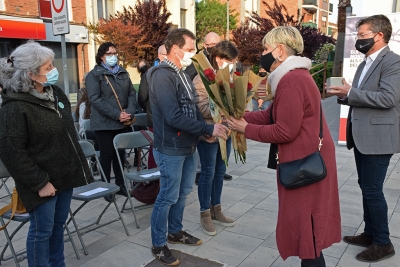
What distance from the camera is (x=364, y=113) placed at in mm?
2926

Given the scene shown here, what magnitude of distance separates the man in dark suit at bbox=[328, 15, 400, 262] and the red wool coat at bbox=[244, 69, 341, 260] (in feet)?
2.72

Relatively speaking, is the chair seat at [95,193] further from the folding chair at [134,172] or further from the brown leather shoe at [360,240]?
the brown leather shoe at [360,240]

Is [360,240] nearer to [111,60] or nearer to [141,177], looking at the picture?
[141,177]

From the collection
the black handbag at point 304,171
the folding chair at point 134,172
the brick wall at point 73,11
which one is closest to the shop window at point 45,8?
the folding chair at point 134,172

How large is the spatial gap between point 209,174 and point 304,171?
1.52 metres

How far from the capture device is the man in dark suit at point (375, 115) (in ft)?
9.10

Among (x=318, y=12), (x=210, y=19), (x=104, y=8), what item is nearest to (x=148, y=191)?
(x=104, y=8)

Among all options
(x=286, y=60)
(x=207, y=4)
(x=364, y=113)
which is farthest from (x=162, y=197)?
(x=207, y=4)

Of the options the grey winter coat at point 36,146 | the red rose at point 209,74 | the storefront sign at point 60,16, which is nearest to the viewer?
the grey winter coat at point 36,146

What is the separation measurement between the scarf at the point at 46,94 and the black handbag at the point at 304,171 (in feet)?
5.24

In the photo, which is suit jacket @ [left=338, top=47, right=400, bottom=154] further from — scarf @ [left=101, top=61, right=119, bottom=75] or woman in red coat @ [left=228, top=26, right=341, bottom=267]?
scarf @ [left=101, top=61, right=119, bottom=75]

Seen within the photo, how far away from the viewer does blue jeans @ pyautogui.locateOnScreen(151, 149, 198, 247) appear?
2.90 m

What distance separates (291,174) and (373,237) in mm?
1568

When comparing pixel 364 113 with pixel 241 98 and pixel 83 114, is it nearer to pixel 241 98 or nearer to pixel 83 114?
pixel 241 98
